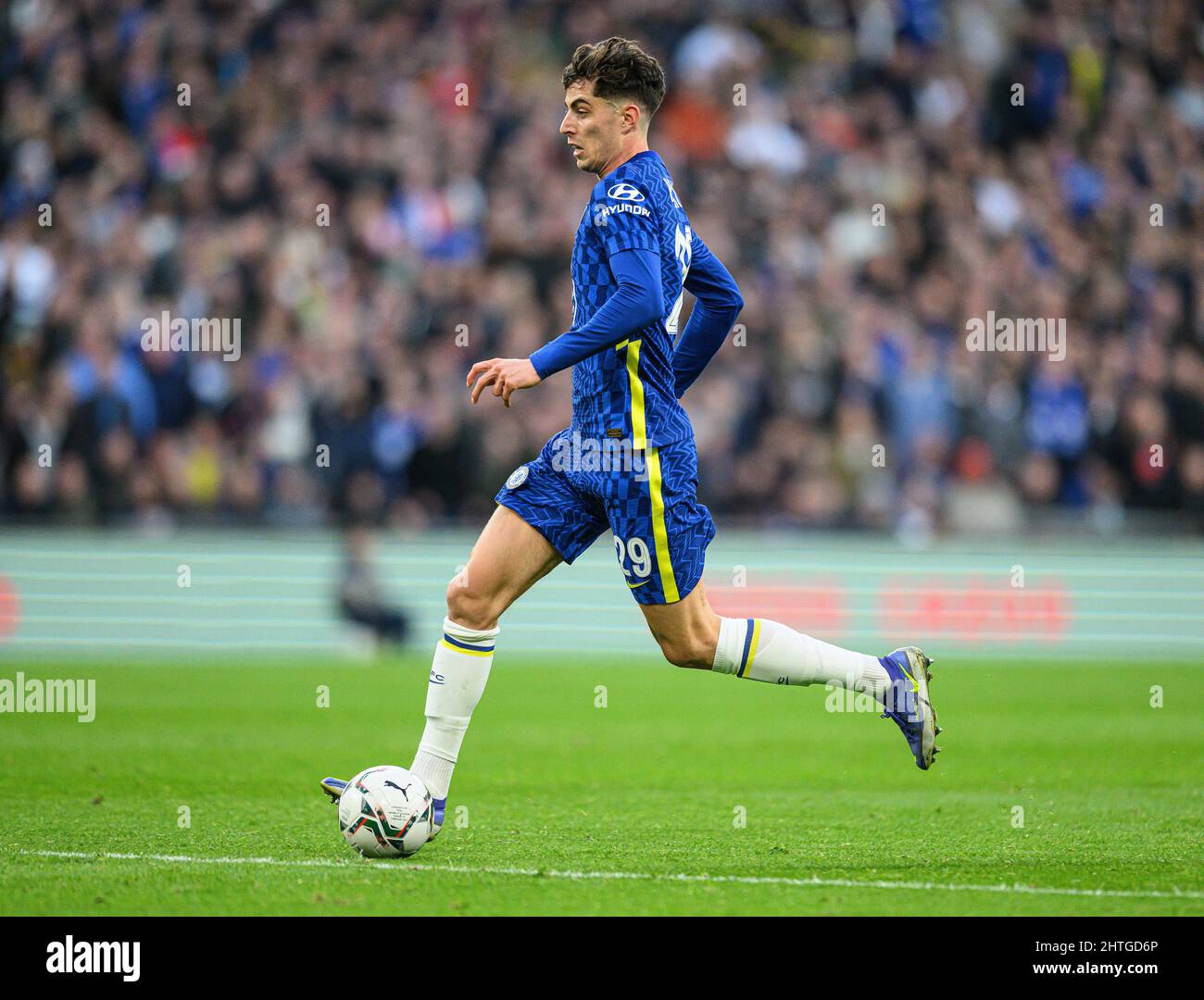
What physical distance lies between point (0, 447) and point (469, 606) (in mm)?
11164

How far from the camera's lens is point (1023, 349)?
17094mm

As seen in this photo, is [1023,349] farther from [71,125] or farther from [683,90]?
[71,125]

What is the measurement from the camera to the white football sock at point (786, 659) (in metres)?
6.18

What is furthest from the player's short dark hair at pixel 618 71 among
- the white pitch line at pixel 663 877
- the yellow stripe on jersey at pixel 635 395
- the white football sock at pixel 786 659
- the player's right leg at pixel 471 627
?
the white pitch line at pixel 663 877

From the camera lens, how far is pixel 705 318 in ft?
21.7

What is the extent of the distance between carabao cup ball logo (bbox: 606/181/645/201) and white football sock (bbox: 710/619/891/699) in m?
1.55

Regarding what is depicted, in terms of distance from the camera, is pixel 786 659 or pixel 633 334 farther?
pixel 786 659

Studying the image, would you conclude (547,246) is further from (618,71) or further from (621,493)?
(621,493)

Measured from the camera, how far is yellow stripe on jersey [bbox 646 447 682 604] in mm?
5973

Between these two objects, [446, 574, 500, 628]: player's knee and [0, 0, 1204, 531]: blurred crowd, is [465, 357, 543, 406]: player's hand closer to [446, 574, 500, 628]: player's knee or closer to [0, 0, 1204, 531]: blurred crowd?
[446, 574, 500, 628]: player's knee

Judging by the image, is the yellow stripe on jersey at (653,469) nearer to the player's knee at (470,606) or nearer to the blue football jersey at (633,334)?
the blue football jersey at (633,334)

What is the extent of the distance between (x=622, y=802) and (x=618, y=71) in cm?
324

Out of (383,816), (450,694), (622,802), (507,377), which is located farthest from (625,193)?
(622,802)

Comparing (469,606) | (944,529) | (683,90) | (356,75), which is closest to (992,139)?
(683,90)
